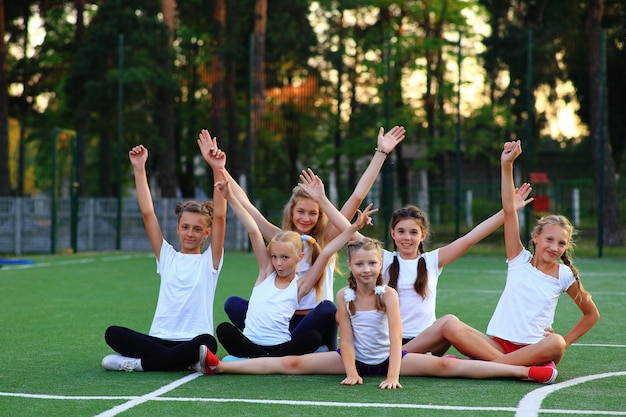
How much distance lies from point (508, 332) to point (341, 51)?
23.4 m

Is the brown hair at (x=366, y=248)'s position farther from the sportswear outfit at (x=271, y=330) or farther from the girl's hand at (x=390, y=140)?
the girl's hand at (x=390, y=140)

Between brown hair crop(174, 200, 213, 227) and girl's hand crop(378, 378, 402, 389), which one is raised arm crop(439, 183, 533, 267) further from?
brown hair crop(174, 200, 213, 227)

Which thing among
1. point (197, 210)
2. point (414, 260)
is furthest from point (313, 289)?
point (197, 210)

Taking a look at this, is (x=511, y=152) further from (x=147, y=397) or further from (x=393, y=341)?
(x=147, y=397)

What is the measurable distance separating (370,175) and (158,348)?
1.92 meters

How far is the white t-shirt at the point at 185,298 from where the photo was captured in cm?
603

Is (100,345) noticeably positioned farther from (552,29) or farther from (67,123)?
(67,123)

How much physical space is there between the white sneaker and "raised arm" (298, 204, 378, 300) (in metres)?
1.22

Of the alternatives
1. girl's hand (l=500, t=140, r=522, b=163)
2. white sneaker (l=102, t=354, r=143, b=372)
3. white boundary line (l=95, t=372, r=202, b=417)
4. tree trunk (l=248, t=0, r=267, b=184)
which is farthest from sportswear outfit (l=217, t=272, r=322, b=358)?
tree trunk (l=248, t=0, r=267, b=184)

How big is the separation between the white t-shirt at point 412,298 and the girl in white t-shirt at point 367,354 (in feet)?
1.49

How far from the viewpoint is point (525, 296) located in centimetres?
582

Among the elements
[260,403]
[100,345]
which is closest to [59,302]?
[100,345]

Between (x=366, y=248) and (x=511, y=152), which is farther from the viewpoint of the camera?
(x=511, y=152)

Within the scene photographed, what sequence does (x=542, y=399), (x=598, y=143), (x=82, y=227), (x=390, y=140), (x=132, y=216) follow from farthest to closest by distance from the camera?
1. (x=132, y=216)
2. (x=82, y=227)
3. (x=598, y=143)
4. (x=390, y=140)
5. (x=542, y=399)
